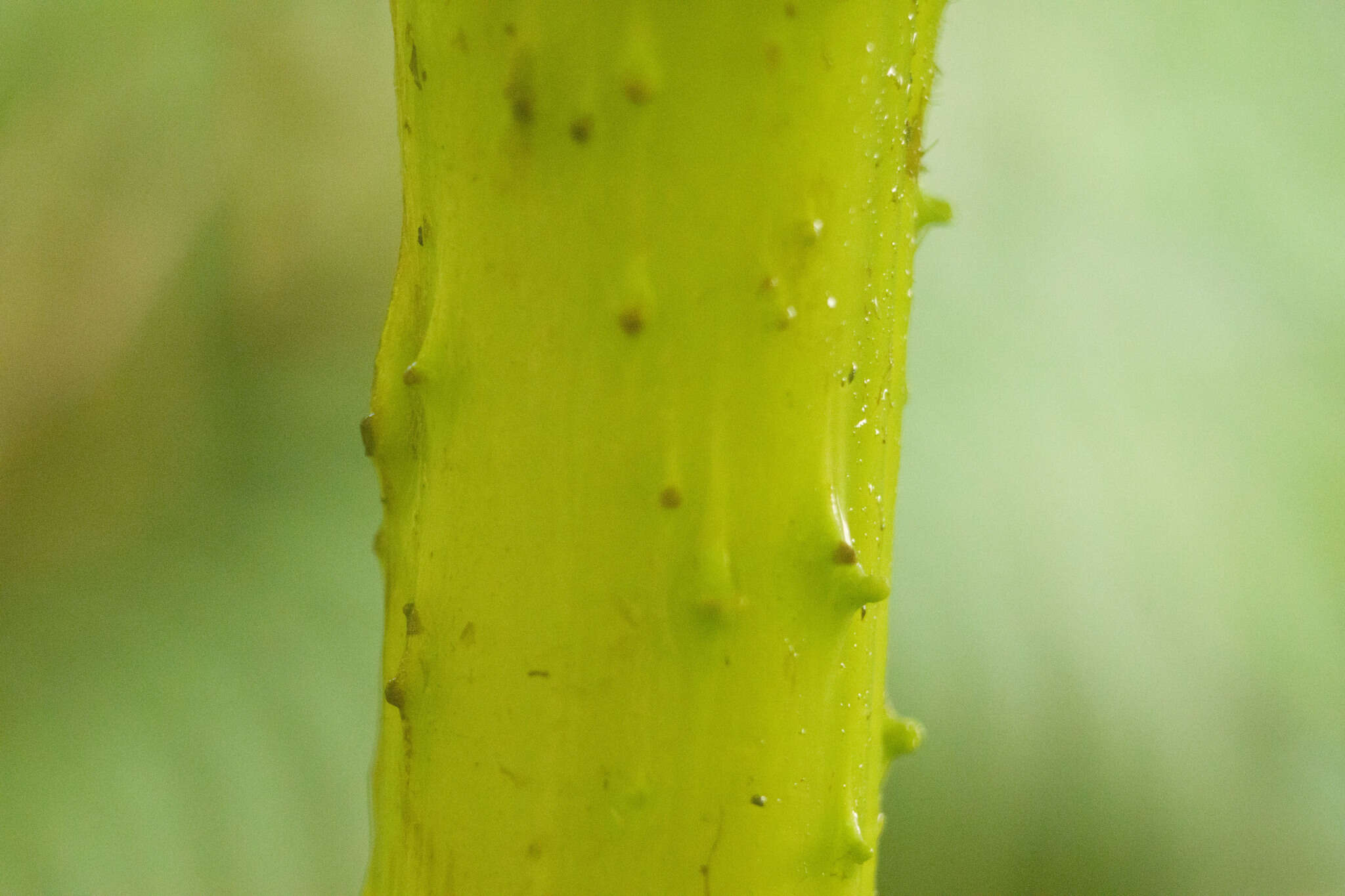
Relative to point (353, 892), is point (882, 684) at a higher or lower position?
higher

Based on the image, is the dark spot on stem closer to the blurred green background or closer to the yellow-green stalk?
the yellow-green stalk

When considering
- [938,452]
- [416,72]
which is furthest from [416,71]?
[938,452]

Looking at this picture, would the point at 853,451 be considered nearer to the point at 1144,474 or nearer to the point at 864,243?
the point at 864,243

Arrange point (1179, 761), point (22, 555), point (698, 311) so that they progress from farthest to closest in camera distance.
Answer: point (1179, 761) < point (22, 555) < point (698, 311)

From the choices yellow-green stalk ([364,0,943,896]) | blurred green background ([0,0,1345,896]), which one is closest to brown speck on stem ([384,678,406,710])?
yellow-green stalk ([364,0,943,896])

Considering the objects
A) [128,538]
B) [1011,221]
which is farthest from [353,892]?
[1011,221]

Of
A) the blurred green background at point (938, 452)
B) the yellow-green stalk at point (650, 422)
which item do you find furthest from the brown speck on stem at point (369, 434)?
the blurred green background at point (938, 452)

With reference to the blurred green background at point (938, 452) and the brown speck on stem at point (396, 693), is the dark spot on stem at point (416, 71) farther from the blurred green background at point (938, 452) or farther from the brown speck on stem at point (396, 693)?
the blurred green background at point (938, 452)
